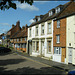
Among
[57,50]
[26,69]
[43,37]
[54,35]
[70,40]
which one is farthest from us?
[43,37]

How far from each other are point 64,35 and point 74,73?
406 inches

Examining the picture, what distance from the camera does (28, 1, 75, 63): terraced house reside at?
17.3m

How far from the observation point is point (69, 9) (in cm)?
2097

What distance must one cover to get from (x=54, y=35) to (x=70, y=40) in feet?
13.3

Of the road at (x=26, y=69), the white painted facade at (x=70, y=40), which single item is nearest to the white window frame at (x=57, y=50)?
the white painted facade at (x=70, y=40)

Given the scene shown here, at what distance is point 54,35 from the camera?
1978 centimetres

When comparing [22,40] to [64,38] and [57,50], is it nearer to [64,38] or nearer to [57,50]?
[57,50]

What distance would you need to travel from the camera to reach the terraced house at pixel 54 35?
17.3m

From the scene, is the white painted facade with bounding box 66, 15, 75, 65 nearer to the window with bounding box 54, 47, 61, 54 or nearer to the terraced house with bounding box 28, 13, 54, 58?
the window with bounding box 54, 47, 61, 54

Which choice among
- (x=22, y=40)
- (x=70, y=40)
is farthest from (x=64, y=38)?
(x=22, y=40)

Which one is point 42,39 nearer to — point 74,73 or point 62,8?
point 62,8

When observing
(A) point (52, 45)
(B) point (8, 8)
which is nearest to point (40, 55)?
(A) point (52, 45)

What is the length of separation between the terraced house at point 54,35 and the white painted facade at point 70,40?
0.14 metres

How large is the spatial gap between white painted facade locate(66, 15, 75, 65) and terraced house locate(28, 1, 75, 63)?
14cm
